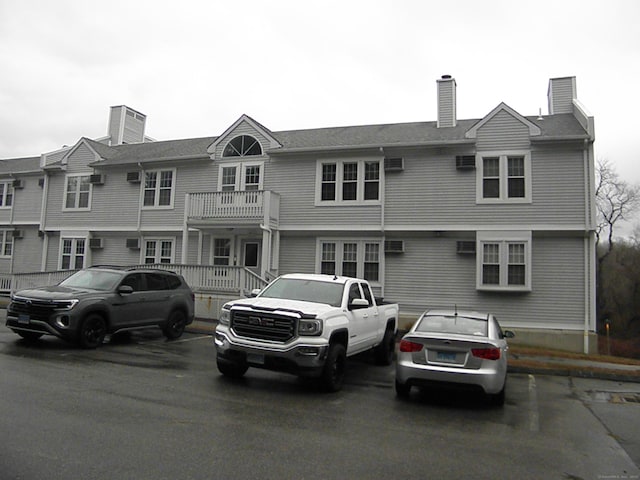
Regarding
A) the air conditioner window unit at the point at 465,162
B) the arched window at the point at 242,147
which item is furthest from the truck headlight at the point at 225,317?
the arched window at the point at 242,147

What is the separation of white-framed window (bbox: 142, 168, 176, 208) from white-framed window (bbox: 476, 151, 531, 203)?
1235cm

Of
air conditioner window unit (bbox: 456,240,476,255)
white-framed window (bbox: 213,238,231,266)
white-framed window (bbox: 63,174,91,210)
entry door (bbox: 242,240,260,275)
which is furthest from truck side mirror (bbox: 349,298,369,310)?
white-framed window (bbox: 63,174,91,210)

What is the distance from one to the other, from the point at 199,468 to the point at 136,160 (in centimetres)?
1887

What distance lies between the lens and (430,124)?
65.4 ft

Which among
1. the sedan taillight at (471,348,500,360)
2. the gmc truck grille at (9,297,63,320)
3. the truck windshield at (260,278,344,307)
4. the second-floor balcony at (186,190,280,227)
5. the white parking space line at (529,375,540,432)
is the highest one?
the second-floor balcony at (186,190,280,227)

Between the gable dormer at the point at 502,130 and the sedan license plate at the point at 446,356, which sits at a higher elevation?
the gable dormer at the point at 502,130

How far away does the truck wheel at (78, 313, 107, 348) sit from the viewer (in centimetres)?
1018

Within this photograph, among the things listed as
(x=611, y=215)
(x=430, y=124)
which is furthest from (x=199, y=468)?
(x=611, y=215)

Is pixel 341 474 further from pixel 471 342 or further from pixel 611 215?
pixel 611 215

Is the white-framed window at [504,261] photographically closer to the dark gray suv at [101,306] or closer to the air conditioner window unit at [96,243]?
the dark gray suv at [101,306]

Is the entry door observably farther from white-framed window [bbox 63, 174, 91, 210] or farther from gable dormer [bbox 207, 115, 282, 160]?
white-framed window [bbox 63, 174, 91, 210]

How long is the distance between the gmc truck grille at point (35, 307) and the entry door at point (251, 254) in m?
9.71

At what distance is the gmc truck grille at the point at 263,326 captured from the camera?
7543mm

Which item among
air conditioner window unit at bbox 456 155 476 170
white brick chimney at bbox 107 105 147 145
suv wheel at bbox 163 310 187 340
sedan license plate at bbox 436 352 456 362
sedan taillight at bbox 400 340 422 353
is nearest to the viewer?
sedan license plate at bbox 436 352 456 362
